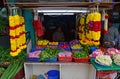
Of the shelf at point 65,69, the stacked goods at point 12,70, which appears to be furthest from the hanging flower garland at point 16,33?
the shelf at point 65,69

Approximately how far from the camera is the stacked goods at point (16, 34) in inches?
133

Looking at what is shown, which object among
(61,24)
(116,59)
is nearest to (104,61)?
(116,59)

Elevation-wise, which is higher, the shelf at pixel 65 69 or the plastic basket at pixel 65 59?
the plastic basket at pixel 65 59

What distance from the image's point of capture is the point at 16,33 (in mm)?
3535

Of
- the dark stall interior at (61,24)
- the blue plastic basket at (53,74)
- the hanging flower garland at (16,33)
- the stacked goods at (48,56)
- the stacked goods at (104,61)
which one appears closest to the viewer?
the hanging flower garland at (16,33)

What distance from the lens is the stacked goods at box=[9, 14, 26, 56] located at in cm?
338

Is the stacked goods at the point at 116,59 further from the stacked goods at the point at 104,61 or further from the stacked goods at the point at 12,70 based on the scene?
the stacked goods at the point at 12,70

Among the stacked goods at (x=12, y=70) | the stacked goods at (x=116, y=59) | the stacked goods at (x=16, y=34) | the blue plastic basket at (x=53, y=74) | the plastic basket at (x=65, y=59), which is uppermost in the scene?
the stacked goods at (x=16, y=34)

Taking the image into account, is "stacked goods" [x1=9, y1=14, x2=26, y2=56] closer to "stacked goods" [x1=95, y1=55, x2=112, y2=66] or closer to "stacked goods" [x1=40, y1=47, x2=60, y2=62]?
"stacked goods" [x1=40, y1=47, x2=60, y2=62]

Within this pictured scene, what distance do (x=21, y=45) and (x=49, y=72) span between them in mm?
987

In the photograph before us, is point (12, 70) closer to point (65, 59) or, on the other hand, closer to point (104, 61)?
point (65, 59)

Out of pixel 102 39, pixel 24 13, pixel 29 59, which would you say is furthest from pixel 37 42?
pixel 102 39

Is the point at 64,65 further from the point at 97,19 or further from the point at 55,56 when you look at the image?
the point at 97,19

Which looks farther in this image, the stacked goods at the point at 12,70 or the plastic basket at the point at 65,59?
the plastic basket at the point at 65,59
